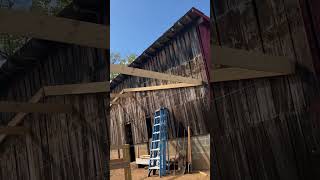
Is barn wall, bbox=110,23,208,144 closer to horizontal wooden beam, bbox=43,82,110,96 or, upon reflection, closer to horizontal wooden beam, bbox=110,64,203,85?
horizontal wooden beam, bbox=110,64,203,85

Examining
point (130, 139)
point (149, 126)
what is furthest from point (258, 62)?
point (130, 139)

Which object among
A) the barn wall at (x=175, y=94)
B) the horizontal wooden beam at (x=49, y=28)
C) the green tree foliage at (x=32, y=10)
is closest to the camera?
the horizontal wooden beam at (x=49, y=28)

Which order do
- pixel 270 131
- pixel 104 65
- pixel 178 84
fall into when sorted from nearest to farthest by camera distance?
pixel 270 131 < pixel 104 65 < pixel 178 84

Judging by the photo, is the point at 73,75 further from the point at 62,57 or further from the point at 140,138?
the point at 140,138

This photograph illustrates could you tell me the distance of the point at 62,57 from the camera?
58.4 inches

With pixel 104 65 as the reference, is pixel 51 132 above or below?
below

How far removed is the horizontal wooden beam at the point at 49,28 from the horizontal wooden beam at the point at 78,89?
0.22 m

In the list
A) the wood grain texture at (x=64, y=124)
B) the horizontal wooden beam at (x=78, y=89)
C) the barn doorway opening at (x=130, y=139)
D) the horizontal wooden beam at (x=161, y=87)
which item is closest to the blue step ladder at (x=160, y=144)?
the horizontal wooden beam at (x=161, y=87)

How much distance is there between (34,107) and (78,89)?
203 mm

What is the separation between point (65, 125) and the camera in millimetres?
1474

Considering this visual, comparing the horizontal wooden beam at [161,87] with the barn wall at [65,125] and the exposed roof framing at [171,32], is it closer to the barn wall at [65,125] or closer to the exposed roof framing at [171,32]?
the exposed roof framing at [171,32]

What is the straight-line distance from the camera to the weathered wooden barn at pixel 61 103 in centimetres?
139

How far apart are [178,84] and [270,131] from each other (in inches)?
205

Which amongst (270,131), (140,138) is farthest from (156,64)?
(270,131)
